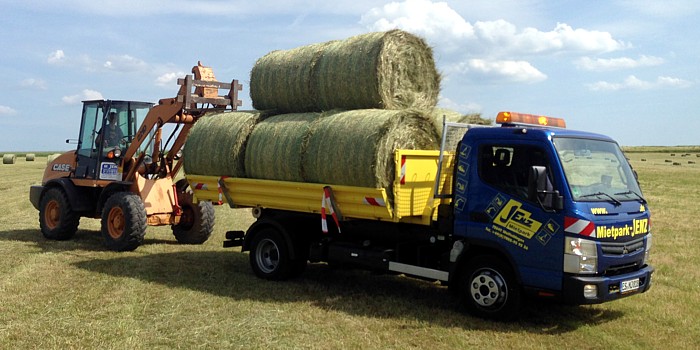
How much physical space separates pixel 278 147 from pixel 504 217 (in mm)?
3212

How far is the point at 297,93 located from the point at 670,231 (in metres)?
8.86

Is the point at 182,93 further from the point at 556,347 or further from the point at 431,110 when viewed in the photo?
the point at 556,347

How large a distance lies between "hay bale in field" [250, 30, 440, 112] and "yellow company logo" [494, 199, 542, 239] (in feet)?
7.20

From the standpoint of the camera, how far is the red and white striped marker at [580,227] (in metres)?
6.79

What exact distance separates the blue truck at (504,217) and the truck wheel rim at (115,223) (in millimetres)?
4236

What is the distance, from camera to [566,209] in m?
6.87

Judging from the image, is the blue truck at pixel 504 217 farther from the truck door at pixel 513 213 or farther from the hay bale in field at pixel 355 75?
the hay bale in field at pixel 355 75

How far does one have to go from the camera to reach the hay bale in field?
871 cm

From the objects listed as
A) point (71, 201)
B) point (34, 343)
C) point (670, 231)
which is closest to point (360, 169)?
point (34, 343)

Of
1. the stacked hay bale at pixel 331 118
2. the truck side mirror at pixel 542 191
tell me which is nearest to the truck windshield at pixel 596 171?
the truck side mirror at pixel 542 191

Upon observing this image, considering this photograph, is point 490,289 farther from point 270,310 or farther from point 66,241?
point 66,241

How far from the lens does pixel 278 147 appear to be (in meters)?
9.09

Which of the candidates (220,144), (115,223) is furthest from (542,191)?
(115,223)

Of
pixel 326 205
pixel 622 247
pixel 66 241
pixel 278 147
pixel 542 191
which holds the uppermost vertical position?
pixel 278 147
